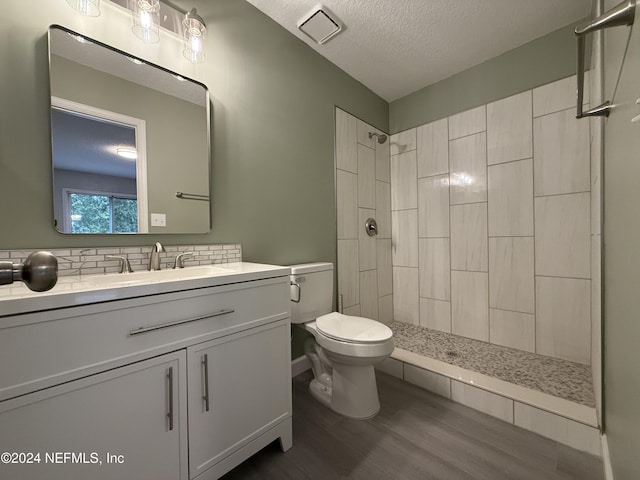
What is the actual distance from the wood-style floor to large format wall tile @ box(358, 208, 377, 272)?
121 centimetres

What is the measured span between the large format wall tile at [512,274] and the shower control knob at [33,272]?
2.57 m

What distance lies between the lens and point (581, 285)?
183cm

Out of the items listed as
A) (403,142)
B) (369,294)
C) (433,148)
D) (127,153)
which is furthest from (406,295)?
(127,153)

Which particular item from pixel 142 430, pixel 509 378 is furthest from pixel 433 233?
pixel 142 430

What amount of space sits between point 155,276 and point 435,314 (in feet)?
7.72

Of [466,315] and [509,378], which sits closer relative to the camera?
[509,378]

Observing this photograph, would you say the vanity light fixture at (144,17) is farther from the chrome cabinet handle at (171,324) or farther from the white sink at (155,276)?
the chrome cabinet handle at (171,324)

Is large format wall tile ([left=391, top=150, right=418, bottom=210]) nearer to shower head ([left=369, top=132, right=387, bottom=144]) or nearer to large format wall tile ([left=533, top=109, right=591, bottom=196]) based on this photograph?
shower head ([left=369, top=132, right=387, bottom=144])

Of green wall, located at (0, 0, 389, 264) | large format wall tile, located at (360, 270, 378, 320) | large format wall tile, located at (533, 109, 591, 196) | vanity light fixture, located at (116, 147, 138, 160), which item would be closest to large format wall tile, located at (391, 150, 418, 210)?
green wall, located at (0, 0, 389, 264)

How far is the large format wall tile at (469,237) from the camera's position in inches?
88.5

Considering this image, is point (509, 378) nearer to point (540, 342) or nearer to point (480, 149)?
point (540, 342)

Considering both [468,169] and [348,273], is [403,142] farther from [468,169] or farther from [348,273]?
[348,273]

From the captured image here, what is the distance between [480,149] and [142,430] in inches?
108

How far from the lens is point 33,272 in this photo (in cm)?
48
